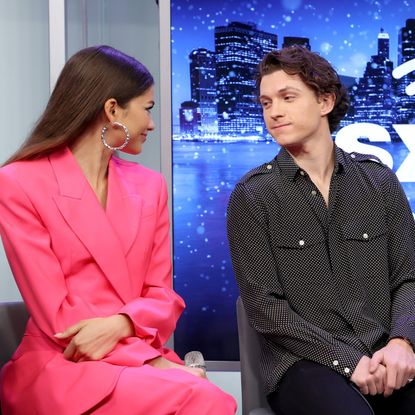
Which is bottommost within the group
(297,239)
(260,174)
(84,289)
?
(84,289)

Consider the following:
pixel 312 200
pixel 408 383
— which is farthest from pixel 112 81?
pixel 408 383

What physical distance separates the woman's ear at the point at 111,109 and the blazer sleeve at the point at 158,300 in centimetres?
29

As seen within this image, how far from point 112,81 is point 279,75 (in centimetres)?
52

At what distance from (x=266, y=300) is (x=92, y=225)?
22.0 inches

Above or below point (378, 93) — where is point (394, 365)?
below

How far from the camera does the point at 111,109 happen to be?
2.50 meters

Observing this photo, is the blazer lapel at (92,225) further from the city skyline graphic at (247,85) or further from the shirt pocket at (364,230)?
the city skyline graphic at (247,85)

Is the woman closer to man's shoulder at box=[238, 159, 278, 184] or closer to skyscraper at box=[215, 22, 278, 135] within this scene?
man's shoulder at box=[238, 159, 278, 184]

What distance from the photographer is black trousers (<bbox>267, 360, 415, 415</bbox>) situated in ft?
6.96

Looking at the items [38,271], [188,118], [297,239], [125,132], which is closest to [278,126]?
[297,239]

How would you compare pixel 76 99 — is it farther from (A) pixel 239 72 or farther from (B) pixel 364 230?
(A) pixel 239 72

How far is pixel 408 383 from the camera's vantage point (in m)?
2.29

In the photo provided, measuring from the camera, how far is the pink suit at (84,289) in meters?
2.14

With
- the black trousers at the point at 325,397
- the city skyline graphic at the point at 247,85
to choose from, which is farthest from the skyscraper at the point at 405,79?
the black trousers at the point at 325,397
